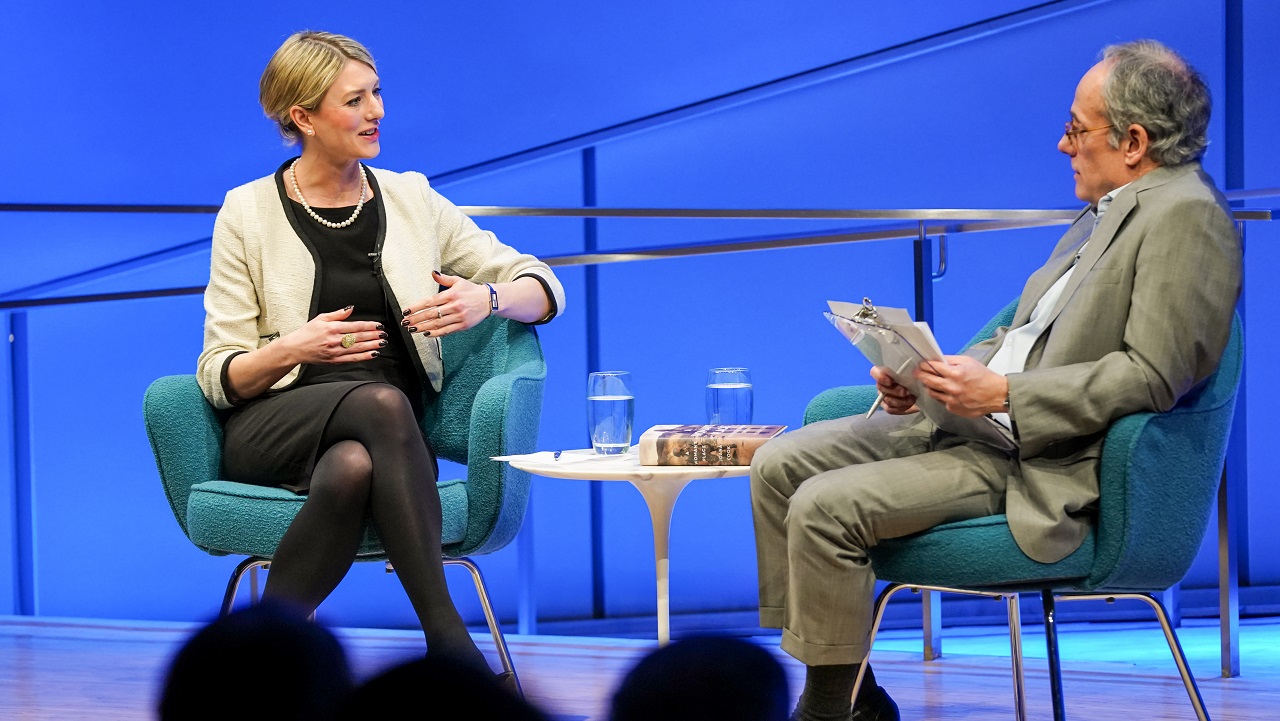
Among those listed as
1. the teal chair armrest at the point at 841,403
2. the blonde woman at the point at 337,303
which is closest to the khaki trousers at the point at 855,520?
the teal chair armrest at the point at 841,403

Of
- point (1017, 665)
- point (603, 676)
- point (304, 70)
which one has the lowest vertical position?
point (603, 676)

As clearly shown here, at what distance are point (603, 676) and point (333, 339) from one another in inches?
34.6

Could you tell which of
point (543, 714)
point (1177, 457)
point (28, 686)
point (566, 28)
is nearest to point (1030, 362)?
point (1177, 457)

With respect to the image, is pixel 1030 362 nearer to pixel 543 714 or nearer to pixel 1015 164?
pixel 543 714

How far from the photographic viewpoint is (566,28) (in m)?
3.89

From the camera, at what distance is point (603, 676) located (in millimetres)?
2508

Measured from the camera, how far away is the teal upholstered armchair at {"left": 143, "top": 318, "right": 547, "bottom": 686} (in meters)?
2.06

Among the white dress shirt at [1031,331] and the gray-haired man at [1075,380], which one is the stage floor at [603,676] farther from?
the white dress shirt at [1031,331]

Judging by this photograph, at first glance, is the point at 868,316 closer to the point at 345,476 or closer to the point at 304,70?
the point at 345,476

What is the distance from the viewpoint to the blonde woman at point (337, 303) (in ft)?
6.44

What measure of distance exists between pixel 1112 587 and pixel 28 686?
203 cm

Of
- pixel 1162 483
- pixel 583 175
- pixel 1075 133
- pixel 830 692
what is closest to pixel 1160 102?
pixel 1075 133

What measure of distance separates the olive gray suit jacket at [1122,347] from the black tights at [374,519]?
84 centimetres

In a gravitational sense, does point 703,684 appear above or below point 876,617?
above
